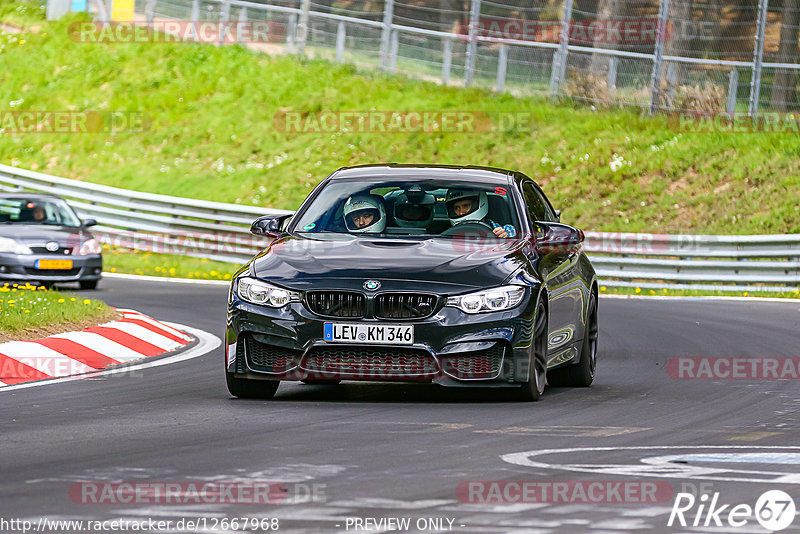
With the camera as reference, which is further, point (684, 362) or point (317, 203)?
point (684, 362)

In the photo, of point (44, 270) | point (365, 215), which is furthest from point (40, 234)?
point (365, 215)

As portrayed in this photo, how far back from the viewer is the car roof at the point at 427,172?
1144 cm

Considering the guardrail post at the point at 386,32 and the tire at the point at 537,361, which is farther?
the guardrail post at the point at 386,32

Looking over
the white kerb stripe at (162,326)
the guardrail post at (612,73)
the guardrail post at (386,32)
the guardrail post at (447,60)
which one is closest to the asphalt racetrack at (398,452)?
the white kerb stripe at (162,326)

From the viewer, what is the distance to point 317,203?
37.5 ft

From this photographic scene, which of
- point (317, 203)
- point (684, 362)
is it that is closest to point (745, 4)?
point (684, 362)

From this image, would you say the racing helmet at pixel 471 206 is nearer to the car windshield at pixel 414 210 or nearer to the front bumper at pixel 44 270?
the car windshield at pixel 414 210

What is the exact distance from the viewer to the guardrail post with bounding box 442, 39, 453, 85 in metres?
35.5

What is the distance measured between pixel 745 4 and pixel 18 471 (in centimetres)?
2575

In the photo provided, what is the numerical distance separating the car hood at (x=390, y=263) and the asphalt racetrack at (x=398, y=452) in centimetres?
75

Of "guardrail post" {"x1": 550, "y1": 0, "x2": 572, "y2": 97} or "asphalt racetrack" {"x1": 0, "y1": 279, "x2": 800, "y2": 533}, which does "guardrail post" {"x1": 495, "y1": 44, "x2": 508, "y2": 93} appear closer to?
"guardrail post" {"x1": 550, "y1": 0, "x2": 572, "y2": 97}

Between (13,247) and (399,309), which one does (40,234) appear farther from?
(399,309)

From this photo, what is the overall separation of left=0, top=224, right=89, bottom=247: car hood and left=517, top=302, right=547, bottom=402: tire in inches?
518

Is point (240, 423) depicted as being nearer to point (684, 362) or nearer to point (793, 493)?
point (793, 493)
